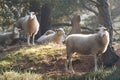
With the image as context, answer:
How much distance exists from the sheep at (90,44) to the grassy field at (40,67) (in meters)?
0.65

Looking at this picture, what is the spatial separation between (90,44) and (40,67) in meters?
2.19

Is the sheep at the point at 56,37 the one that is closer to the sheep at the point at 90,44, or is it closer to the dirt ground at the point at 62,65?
the dirt ground at the point at 62,65

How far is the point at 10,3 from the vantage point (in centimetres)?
2077

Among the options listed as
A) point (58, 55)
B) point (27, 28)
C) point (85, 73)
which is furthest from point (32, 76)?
point (27, 28)

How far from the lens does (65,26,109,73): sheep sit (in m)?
13.4

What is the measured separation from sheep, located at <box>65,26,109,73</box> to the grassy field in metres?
0.65

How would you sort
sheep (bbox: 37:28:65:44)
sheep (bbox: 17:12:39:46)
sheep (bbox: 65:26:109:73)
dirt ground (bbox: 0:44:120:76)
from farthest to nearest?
sheep (bbox: 37:28:65:44), sheep (bbox: 17:12:39:46), dirt ground (bbox: 0:44:120:76), sheep (bbox: 65:26:109:73)

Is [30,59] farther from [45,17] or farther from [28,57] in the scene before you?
[45,17]

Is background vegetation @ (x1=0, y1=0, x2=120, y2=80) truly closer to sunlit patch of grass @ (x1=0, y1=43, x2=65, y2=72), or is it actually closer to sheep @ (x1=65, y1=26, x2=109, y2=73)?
sunlit patch of grass @ (x1=0, y1=43, x2=65, y2=72)

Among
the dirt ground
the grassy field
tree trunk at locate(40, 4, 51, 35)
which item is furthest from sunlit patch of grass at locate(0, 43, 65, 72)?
tree trunk at locate(40, 4, 51, 35)

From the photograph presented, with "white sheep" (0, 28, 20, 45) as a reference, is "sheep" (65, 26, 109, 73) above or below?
above

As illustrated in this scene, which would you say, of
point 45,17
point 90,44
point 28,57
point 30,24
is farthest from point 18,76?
point 45,17

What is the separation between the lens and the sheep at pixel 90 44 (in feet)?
43.9

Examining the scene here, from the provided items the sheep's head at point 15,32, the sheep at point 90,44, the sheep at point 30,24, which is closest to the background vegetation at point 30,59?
the sheep at point 90,44
